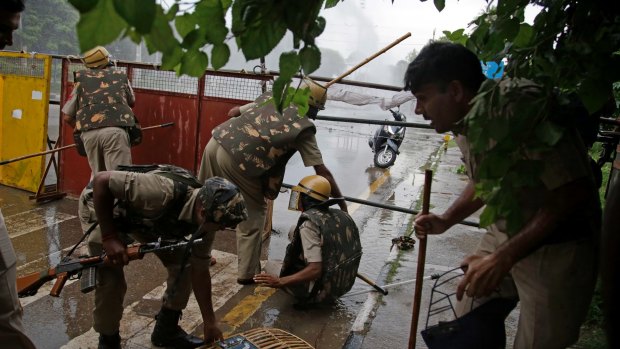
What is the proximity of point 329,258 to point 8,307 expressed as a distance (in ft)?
6.20

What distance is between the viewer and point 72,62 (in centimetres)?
533

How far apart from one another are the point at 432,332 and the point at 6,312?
64.0 inches

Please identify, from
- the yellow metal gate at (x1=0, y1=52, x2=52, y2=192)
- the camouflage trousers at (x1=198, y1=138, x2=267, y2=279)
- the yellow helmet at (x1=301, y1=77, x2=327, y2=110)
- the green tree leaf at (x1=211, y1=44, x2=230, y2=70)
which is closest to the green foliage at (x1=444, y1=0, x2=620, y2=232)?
the green tree leaf at (x1=211, y1=44, x2=230, y2=70)

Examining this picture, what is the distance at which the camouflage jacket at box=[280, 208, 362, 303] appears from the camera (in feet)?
10.3

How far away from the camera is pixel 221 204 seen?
7.79 feet

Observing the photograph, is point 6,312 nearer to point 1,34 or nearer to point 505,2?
point 1,34

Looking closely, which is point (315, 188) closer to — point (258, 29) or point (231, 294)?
point (231, 294)

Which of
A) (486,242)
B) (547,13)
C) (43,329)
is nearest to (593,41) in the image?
(547,13)

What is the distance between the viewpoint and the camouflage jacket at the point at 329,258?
3.14m

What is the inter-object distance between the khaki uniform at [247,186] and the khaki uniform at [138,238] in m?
0.75

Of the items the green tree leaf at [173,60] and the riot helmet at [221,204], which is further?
the riot helmet at [221,204]

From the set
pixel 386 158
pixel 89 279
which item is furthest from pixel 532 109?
pixel 386 158

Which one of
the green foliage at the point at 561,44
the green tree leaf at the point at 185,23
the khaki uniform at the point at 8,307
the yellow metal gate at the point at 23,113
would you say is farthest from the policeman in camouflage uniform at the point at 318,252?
the yellow metal gate at the point at 23,113

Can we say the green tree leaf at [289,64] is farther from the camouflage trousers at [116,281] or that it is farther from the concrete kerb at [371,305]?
the concrete kerb at [371,305]
